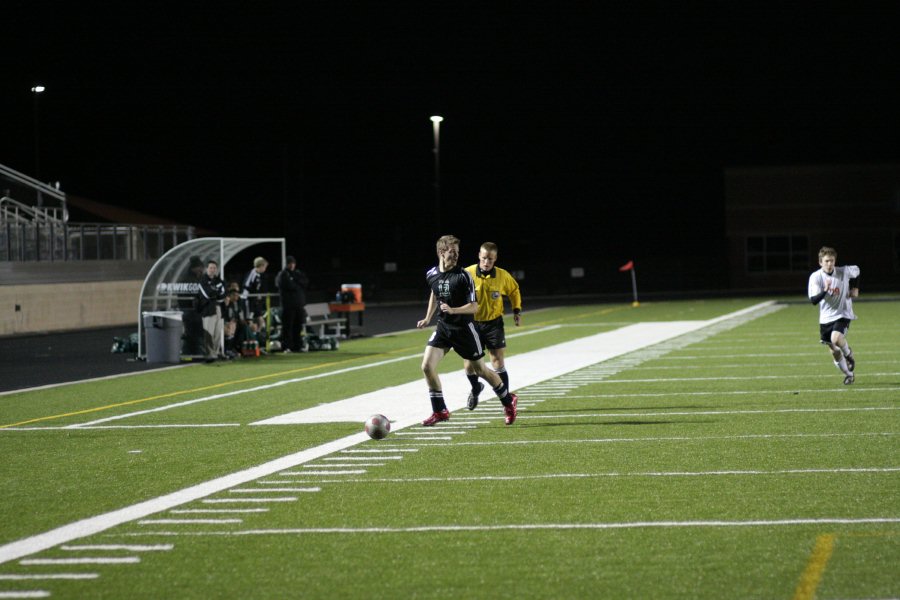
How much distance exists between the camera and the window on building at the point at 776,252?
71562mm

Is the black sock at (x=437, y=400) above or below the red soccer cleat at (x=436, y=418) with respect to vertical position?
above

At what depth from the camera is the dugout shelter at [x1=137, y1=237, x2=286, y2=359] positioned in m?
23.5

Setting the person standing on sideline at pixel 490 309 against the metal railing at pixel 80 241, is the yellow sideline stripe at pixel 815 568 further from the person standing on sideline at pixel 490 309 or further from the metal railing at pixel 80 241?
the metal railing at pixel 80 241

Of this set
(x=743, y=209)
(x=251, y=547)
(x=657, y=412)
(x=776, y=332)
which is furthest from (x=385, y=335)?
(x=743, y=209)

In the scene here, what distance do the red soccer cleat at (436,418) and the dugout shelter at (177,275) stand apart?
1130 centimetres

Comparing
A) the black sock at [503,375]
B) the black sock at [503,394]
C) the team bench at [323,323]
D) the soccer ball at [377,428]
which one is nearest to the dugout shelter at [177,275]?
the team bench at [323,323]

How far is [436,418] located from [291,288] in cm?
1228

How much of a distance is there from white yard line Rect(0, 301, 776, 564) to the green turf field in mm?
42

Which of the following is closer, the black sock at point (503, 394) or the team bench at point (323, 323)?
the black sock at point (503, 394)

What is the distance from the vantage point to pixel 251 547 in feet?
23.0

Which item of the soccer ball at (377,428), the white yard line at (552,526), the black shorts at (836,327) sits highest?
the black shorts at (836,327)

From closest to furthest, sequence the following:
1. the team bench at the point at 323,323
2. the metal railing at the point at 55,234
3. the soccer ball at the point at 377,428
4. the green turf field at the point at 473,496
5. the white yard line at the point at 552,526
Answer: the green turf field at the point at 473,496 → the white yard line at the point at 552,526 → the soccer ball at the point at 377,428 → the team bench at the point at 323,323 → the metal railing at the point at 55,234

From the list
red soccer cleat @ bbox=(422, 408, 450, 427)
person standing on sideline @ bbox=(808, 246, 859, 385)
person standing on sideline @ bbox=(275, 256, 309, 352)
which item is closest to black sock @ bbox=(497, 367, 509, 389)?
red soccer cleat @ bbox=(422, 408, 450, 427)

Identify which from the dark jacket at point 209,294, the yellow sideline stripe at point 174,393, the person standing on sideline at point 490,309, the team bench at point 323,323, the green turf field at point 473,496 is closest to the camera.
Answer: the green turf field at point 473,496
